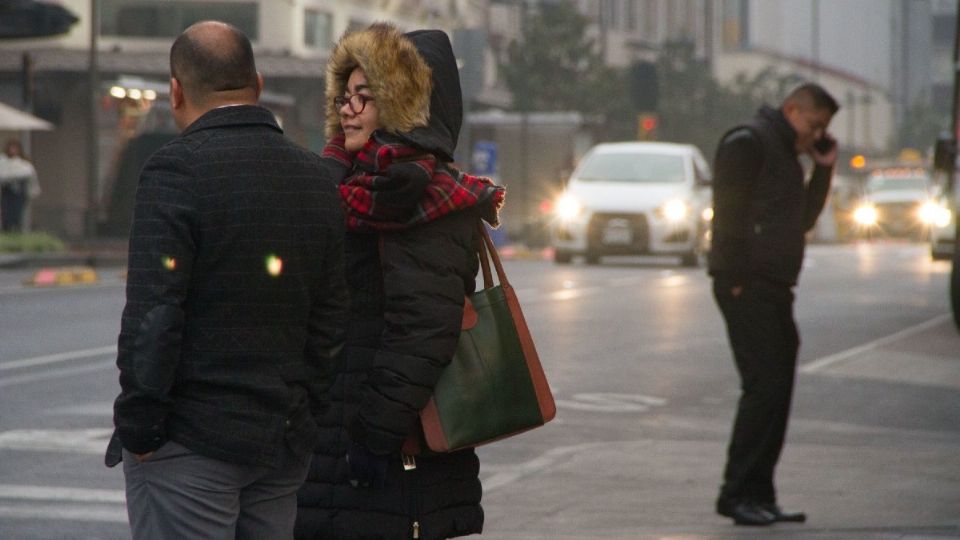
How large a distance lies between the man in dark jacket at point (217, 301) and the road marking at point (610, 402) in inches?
303

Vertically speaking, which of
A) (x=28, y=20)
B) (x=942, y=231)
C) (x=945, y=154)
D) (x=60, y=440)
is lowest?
(x=60, y=440)

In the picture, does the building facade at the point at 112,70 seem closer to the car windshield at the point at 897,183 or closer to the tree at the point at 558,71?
the tree at the point at 558,71

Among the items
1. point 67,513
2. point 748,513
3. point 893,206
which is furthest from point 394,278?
point 893,206

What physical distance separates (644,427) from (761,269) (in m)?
3.28

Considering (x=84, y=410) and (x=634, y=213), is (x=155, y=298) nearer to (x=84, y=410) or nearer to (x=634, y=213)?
(x=84, y=410)

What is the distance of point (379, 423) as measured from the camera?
4.44m

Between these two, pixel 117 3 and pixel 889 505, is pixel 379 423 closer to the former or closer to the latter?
pixel 889 505

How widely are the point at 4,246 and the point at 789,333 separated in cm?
2317

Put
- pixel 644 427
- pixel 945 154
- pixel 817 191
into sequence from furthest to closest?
pixel 945 154 < pixel 644 427 < pixel 817 191

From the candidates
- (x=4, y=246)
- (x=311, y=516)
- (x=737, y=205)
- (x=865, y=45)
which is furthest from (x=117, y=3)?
(x=865, y=45)

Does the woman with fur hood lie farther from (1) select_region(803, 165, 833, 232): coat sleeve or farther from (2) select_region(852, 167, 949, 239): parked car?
(2) select_region(852, 167, 949, 239): parked car

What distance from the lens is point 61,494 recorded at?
846 cm

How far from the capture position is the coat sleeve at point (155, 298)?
3.99 m

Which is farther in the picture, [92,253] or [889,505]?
[92,253]
